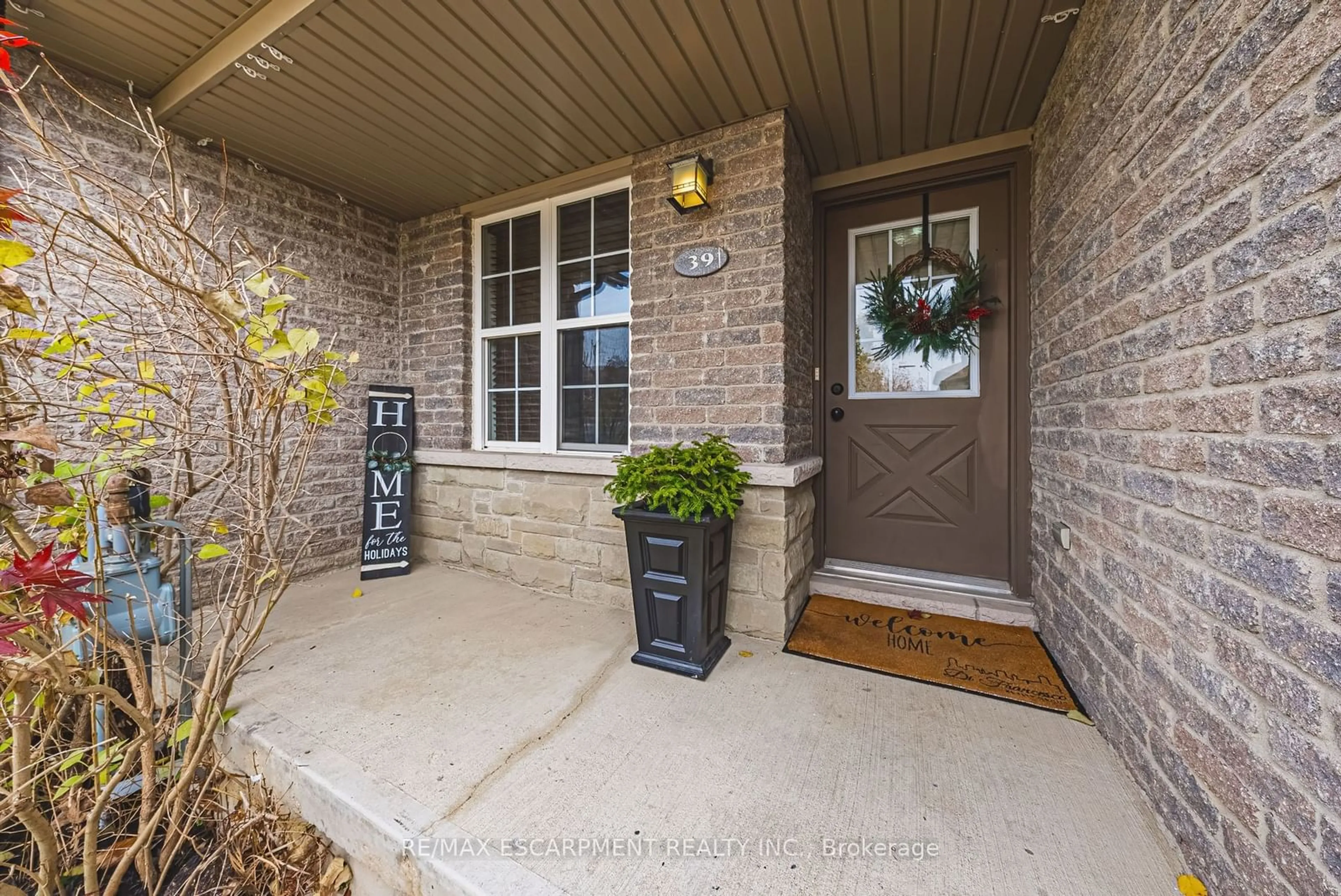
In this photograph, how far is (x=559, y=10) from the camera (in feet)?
6.07

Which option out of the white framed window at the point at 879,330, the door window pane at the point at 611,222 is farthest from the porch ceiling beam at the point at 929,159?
the door window pane at the point at 611,222

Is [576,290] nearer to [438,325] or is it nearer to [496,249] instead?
[496,249]

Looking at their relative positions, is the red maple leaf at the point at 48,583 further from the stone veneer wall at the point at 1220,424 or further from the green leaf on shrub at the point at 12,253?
the stone veneer wall at the point at 1220,424

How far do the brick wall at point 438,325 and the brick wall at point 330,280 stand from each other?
0.14m

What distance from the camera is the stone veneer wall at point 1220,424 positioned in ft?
2.85

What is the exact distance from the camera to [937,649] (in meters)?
2.19

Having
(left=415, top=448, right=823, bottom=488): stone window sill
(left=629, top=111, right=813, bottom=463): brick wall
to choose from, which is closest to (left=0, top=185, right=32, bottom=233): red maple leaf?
(left=415, top=448, right=823, bottom=488): stone window sill

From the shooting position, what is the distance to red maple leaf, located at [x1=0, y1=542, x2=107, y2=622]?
0.91 metres

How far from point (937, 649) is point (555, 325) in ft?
9.47

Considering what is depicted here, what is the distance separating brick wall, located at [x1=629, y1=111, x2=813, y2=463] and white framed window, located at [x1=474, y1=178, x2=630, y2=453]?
10.3 inches

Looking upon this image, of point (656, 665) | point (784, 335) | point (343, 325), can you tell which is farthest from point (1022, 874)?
point (343, 325)

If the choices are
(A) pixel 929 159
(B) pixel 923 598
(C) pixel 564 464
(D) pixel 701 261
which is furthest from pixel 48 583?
(A) pixel 929 159

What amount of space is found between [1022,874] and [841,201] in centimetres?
316

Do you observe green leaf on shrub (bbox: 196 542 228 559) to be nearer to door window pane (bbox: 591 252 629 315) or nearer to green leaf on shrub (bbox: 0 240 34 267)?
green leaf on shrub (bbox: 0 240 34 267)
